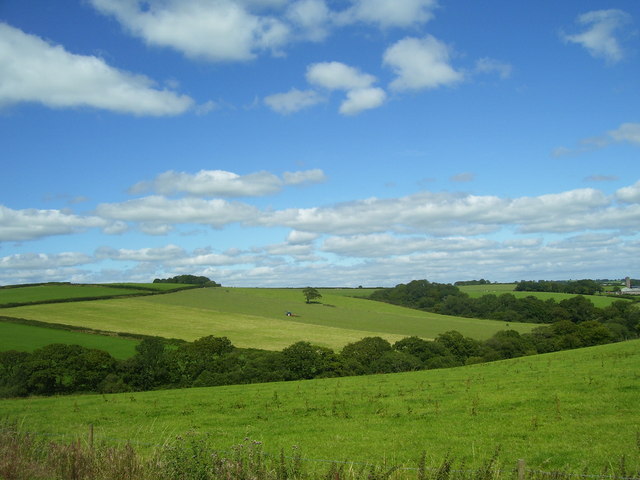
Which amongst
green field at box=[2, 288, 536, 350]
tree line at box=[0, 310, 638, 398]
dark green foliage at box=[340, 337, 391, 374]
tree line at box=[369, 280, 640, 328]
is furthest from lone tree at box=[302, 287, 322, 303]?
dark green foliage at box=[340, 337, 391, 374]

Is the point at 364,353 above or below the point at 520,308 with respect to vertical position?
below

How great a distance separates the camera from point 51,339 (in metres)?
66.5

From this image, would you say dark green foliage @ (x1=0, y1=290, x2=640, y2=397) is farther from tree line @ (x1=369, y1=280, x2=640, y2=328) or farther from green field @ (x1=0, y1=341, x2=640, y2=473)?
green field @ (x1=0, y1=341, x2=640, y2=473)

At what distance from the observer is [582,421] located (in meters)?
17.5

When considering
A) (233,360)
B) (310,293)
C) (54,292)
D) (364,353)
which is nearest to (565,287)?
(310,293)

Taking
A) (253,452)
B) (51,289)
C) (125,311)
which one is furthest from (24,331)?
(253,452)

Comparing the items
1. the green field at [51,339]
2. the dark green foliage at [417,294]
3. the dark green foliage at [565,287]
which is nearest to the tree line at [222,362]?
the green field at [51,339]

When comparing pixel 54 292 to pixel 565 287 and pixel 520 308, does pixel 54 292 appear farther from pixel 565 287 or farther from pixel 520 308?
pixel 565 287

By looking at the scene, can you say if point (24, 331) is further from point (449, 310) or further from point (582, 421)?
point (449, 310)

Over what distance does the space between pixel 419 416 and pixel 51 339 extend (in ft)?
197

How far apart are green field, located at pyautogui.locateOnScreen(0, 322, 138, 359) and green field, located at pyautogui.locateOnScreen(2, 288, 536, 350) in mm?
4996

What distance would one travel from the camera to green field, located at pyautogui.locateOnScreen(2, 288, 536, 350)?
262ft

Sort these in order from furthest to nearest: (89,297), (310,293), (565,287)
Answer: (565,287) < (310,293) < (89,297)

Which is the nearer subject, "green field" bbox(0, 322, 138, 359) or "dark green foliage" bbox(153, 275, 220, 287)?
"green field" bbox(0, 322, 138, 359)
